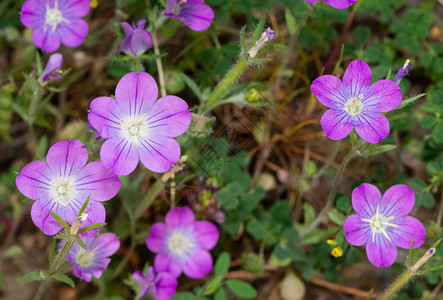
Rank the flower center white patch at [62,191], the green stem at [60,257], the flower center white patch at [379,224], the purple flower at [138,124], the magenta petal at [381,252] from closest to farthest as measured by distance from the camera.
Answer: the green stem at [60,257] < the purple flower at [138,124] < the flower center white patch at [62,191] < the magenta petal at [381,252] < the flower center white patch at [379,224]

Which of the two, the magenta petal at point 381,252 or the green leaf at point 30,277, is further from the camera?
the magenta petal at point 381,252

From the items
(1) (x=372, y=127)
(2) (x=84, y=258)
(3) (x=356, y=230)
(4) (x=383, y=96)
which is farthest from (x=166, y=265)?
(4) (x=383, y=96)

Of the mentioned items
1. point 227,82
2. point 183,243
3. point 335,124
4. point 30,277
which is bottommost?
point 30,277

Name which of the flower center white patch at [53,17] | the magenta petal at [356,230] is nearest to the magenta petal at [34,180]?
the flower center white patch at [53,17]

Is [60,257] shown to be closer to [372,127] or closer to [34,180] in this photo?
[34,180]

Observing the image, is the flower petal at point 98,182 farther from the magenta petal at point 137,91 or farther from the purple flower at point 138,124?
the magenta petal at point 137,91

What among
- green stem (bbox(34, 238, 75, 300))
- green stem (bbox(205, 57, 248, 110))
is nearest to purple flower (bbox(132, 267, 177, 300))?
green stem (bbox(34, 238, 75, 300))
